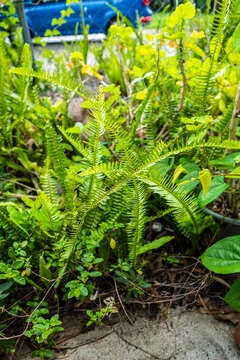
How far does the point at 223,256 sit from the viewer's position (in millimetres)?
899

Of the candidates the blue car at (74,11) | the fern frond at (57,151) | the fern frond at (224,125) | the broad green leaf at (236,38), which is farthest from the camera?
the blue car at (74,11)

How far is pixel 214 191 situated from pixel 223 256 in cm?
21

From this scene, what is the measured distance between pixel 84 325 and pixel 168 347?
299mm

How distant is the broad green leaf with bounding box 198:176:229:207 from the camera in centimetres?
92

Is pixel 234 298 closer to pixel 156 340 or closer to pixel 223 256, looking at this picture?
pixel 223 256

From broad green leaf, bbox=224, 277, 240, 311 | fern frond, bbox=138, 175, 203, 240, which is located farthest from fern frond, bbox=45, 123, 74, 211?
broad green leaf, bbox=224, 277, 240, 311

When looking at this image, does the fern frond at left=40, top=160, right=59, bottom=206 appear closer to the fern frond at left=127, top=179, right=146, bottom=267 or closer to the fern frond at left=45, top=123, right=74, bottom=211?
the fern frond at left=45, top=123, right=74, bottom=211

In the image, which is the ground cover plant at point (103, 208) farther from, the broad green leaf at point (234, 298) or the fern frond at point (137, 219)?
the broad green leaf at point (234, 298)

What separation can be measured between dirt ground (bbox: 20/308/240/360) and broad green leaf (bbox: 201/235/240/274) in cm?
27

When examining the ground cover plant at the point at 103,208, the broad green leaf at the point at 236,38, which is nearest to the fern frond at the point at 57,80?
the ground cover plant at the point at 103,208

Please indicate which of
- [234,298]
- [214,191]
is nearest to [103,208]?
[214,191]

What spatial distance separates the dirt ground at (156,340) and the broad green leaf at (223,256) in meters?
0.27

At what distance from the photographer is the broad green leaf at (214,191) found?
36.3 inches

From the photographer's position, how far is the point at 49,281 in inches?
39.0
